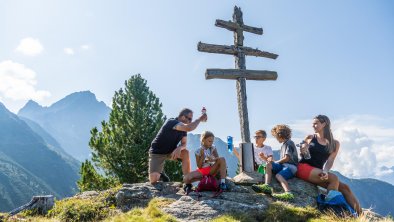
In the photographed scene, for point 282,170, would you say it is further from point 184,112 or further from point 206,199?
point 184,112

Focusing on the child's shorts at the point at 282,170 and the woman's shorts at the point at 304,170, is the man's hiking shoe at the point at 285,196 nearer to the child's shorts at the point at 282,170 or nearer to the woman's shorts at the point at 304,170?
the child's shorts at the point at 282,170

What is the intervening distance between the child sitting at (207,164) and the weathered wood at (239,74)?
8.77 ft

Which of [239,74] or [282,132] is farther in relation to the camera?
[239,74]

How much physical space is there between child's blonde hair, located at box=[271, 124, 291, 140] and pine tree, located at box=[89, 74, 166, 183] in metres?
11.9

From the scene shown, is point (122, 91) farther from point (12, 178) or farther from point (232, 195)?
point (12, 178)

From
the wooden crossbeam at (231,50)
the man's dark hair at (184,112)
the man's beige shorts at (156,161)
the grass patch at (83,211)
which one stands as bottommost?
the grass patch at (83,211)

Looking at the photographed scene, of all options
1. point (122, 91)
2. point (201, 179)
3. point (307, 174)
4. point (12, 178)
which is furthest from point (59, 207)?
point (12, 178)

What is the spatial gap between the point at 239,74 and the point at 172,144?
352cm

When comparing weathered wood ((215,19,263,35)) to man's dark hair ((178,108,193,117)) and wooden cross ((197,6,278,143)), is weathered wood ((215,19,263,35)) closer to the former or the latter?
wooden cross ((197,6,278,143))

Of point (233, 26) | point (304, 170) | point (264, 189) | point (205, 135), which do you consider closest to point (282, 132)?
point (304, 170)

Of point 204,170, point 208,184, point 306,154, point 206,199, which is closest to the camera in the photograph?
point 206,199

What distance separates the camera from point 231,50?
10766mm

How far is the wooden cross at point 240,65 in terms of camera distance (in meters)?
10.0

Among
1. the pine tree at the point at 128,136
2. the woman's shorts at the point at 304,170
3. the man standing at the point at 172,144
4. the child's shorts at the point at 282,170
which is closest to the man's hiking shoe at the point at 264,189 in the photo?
the child's shorts at the point at 282,170
